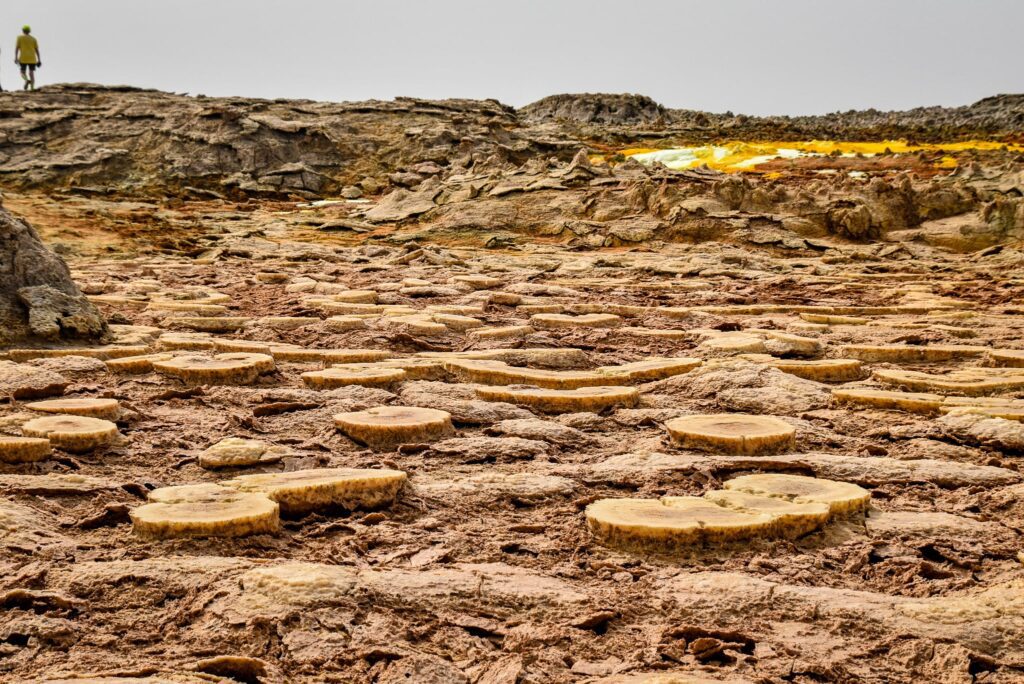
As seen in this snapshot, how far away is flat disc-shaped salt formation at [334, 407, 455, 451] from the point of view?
3229mm

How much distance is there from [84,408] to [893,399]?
3.11m

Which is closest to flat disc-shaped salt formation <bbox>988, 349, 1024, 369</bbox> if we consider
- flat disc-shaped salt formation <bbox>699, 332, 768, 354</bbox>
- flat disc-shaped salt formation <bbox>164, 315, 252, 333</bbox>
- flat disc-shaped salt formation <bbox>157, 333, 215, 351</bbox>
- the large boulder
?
flat disc-shaped salt formation <bbox>699, 332, 768, 354</bbox>

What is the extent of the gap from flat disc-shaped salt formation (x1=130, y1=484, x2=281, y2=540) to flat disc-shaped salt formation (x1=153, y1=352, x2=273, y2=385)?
5.01 ft

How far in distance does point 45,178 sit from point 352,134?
5940 millimetres

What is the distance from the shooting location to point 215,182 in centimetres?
1702

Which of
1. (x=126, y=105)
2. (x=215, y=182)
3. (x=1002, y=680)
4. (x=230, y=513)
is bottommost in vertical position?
(x=1002, y=680)

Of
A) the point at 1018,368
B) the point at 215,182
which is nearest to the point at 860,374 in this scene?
the point at 1018,368

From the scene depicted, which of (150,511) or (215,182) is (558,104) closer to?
(215,182)

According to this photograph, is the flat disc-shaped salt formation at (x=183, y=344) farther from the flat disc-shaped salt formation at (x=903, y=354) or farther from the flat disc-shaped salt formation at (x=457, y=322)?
the flat disc-shaped salt formation at (x=903, y=354)

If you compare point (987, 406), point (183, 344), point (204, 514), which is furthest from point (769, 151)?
point (204, 514)

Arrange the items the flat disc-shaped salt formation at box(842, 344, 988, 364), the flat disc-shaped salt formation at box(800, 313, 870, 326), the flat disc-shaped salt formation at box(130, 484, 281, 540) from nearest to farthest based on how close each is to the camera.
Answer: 1. the flat disc-shaped salt formation at box(130, 484, 281, 540)
2. the flat disc-shaped salt formation at box(842, 344, 988, 364)
3. the flat disc-shaped salt formation at box(800, 313, 870, 326)

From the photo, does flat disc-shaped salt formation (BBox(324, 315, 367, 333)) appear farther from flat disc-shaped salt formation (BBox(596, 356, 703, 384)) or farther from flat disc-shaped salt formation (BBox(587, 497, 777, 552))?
flat disc-shaped salt formation (BBox(587, 497, 777, 552))

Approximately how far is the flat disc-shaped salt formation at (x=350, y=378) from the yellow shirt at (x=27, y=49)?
19396mm

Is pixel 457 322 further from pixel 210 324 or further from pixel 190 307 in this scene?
pixel 190 307
